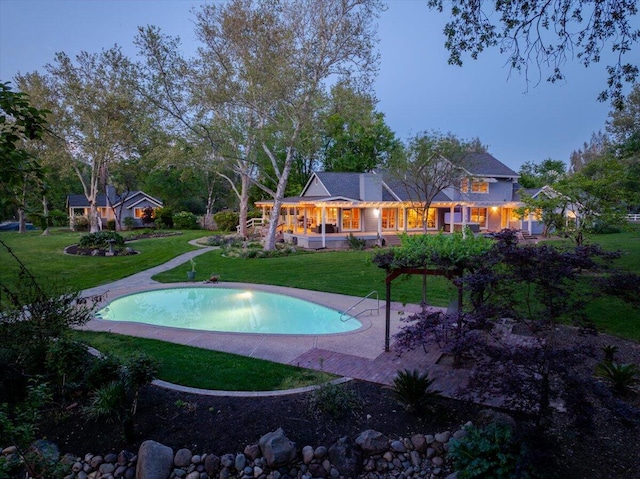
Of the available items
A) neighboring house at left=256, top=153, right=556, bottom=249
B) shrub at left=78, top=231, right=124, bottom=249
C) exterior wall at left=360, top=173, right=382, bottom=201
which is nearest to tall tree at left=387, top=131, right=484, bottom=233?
neighboring house at left=256, top=153, right=556, bottom=249

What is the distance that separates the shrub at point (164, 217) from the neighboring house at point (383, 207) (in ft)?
48.2

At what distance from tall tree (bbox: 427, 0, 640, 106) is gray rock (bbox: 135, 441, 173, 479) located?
25.7 ft

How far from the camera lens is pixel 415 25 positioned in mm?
10047

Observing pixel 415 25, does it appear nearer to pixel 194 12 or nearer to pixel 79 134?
pixel 194 12

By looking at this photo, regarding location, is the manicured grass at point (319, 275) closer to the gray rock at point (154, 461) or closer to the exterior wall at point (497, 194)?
the gray rock at point (154, 461)

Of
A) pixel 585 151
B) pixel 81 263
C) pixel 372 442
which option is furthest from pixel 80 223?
pixel 585 151

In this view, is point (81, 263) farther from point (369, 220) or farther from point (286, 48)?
point (369, 220)

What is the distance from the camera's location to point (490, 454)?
355cm

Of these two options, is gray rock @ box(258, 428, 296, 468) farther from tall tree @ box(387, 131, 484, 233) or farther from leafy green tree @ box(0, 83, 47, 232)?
tall tree @ box(387, 131, 484, 233)

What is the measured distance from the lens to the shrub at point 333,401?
4.72 metres

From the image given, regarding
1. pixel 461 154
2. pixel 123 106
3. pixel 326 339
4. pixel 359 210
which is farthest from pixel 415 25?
pixel 123 106

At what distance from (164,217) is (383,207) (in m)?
24.2

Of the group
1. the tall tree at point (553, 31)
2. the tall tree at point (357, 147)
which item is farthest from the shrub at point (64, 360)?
the tall tree at point (357, 147)

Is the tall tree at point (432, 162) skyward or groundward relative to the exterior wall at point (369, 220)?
skyward
